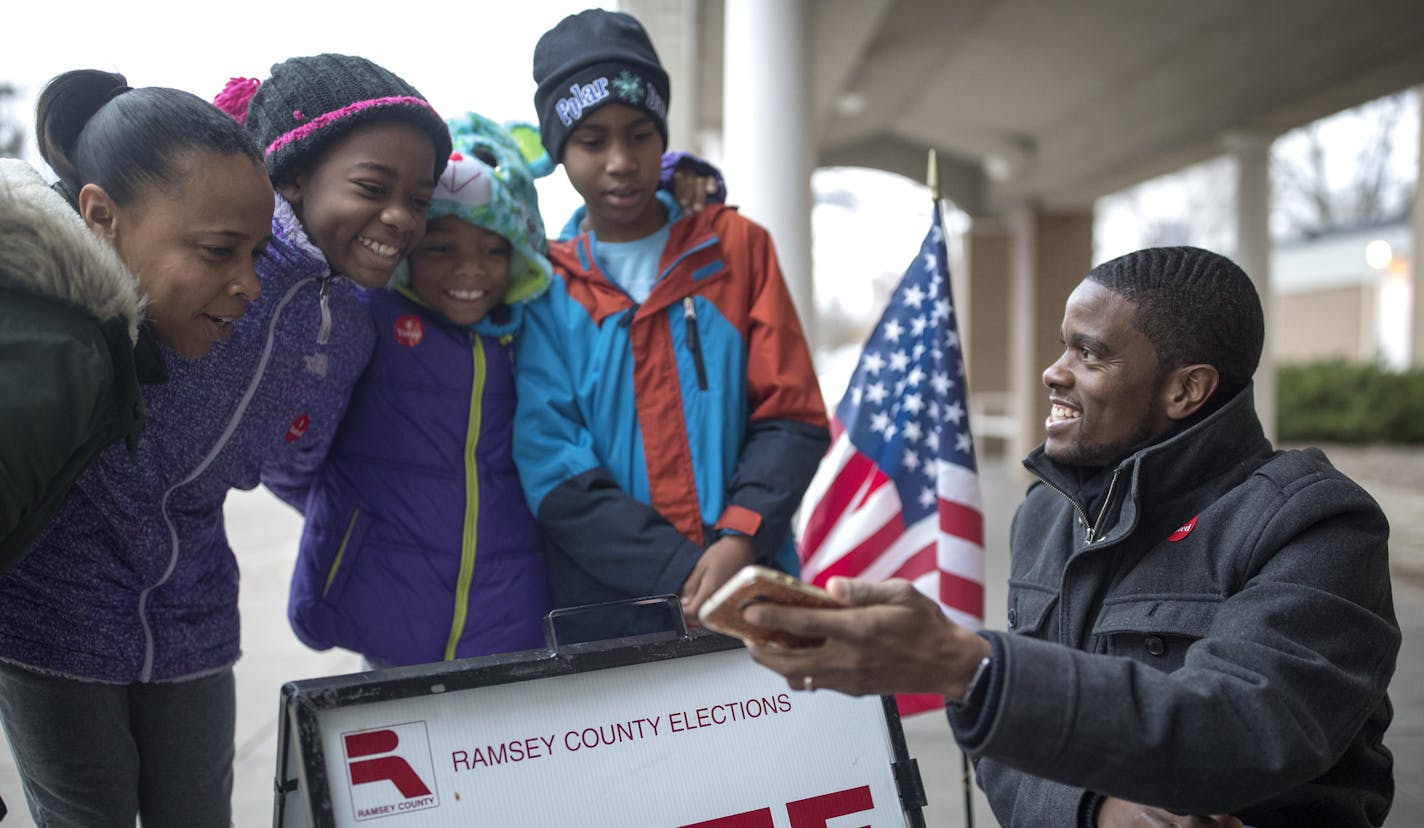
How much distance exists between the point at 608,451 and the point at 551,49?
0.96 meters

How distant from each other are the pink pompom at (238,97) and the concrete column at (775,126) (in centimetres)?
306

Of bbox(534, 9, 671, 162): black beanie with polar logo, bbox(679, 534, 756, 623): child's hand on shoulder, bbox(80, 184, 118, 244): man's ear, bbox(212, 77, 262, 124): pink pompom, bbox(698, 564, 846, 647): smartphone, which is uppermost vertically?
bbox(534, 9, 671, 162): black beanie with polar logo

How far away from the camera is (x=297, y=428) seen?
2129mm

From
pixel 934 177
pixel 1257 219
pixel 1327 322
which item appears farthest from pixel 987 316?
pixel 1327 322

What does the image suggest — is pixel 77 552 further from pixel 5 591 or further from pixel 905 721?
pixel 905 721

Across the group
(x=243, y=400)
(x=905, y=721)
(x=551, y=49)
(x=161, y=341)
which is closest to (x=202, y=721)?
(x=243, y=400)

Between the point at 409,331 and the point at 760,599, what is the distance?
56.1 inches

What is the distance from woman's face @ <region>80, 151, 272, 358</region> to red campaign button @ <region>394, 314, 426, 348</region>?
2.00 ft

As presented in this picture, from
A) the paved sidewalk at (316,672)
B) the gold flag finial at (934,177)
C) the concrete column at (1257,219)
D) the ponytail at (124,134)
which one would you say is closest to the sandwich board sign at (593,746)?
the ponytail at (124,134)

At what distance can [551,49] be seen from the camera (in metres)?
2.50

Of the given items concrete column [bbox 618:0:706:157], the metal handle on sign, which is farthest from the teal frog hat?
concrete column [bbox 618:0:706:157]

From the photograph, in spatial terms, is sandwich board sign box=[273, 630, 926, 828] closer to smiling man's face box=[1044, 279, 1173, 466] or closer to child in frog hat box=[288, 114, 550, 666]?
smiling man's face box=[1044, 279, 1173, 466]

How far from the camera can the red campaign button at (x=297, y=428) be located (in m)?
2.11

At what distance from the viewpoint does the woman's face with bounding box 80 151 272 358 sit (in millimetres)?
1595
